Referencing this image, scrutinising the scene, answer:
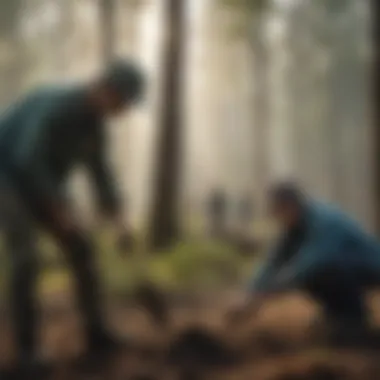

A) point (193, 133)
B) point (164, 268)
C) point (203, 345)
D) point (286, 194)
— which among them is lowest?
point (203, 345)

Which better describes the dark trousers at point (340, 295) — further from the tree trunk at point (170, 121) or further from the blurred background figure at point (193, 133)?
the tree trunk at point (170, 121)

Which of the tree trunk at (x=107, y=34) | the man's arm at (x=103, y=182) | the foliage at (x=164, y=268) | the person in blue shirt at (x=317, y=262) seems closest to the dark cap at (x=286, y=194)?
the person in blue shirt at (x=317, y=262)

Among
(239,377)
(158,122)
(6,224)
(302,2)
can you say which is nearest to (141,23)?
(158,122)

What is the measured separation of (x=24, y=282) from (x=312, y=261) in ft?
1.71

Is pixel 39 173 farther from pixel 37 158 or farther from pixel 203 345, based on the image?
pixel 203 345

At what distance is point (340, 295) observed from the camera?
1.47 metres

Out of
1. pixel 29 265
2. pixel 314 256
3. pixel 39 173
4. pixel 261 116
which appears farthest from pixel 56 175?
pixel 314 256

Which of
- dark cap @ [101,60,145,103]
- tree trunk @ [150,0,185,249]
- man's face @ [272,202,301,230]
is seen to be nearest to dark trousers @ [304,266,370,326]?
man's face @ [272,202,301,230]

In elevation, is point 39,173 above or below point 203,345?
above

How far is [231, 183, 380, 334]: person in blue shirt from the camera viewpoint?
1.47m

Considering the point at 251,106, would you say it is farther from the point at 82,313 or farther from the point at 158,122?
the point at 82,313

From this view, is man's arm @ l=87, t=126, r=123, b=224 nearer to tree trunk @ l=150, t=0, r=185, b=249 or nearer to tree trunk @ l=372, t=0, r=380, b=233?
tree trunk @ l=150, t=0, r=185, b=249

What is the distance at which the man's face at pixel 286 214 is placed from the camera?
1471 millimetres

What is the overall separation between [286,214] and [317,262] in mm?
105
